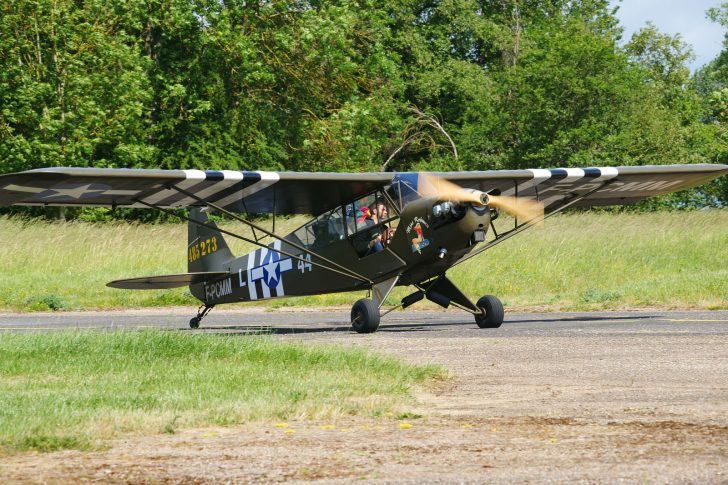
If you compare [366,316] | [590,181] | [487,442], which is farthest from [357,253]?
[487,442]

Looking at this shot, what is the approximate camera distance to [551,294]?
962 inches

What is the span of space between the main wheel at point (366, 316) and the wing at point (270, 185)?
1852mm

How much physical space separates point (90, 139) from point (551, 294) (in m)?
20.0

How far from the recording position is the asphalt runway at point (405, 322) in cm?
1538

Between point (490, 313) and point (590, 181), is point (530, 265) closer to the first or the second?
point (590, 181)

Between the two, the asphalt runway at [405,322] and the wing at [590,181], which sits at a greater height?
the wing at [590,181]

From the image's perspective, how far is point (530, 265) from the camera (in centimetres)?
2614

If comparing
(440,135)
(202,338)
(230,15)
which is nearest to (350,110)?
(230,15)

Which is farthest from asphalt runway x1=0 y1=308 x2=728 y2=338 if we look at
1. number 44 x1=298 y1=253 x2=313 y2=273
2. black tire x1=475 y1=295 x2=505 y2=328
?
number 44 x1=298 y1=253 x2=313 y2=273

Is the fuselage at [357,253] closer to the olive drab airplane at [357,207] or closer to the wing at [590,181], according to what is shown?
the olive drab airplane at [357,207]

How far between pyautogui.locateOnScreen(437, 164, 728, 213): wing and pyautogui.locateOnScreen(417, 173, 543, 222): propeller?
1.41 ft

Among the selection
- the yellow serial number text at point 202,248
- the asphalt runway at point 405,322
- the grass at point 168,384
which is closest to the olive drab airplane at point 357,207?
the asphalt runway at point 405,322

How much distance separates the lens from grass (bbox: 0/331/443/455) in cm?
717

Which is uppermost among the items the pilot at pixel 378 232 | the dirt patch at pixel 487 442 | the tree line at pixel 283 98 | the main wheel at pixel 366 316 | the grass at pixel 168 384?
the tree line at pixel 283 98
